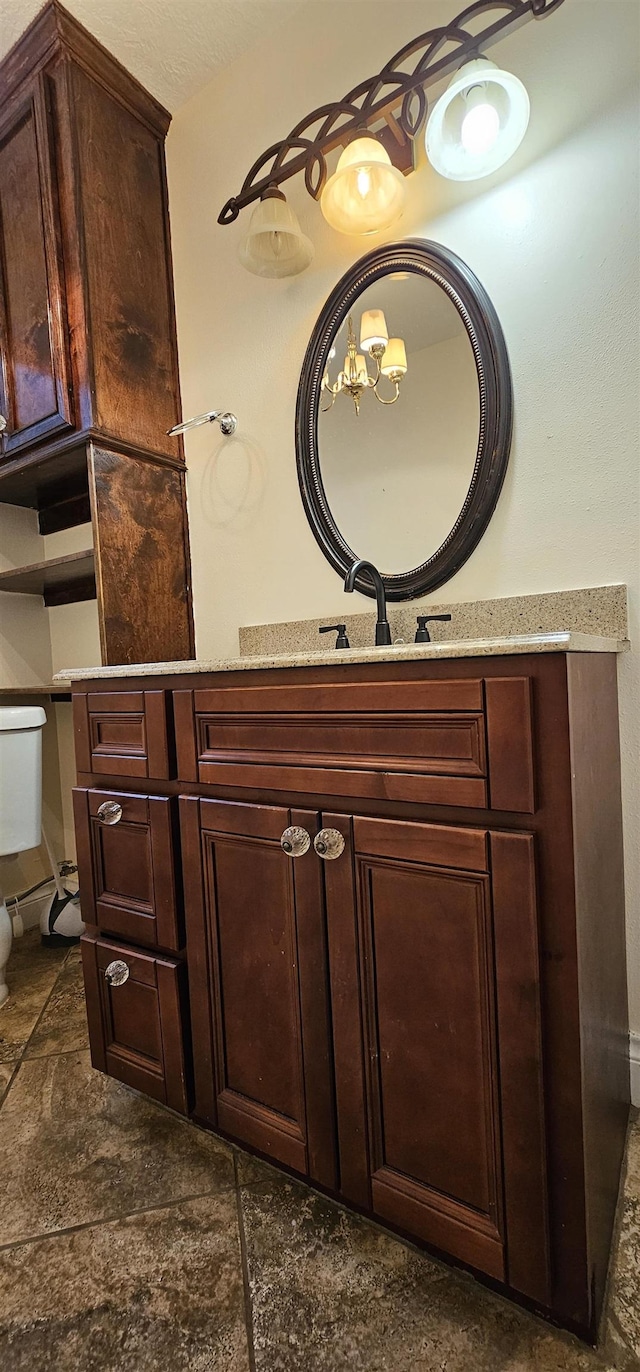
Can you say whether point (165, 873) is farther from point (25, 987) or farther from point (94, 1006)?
point (25, 987)

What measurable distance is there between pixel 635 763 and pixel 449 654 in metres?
0.63

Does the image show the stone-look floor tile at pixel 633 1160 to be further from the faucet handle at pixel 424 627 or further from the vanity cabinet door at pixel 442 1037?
the faucet handle at pixel 424 627

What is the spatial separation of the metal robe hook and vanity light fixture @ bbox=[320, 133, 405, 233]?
0.54m

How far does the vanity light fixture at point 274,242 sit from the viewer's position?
1.33 m

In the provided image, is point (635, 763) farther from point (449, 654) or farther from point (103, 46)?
point (103, 46)

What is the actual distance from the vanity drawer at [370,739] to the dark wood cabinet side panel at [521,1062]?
3.2 inches

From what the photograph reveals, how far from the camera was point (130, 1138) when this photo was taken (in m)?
1.09

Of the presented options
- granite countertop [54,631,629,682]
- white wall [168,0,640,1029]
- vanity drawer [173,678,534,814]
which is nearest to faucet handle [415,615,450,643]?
white wall [168,0,640,1029]

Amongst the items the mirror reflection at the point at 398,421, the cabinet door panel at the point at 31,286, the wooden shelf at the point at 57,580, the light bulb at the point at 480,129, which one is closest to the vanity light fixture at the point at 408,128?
the light bulb at the point at 480,129

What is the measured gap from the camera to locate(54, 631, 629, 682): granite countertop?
0.65 m

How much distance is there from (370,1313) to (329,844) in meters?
0.61

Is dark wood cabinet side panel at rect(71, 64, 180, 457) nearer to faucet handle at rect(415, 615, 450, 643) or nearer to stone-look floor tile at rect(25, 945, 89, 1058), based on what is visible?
faucet handle at rect(415, 615, 450, 643)

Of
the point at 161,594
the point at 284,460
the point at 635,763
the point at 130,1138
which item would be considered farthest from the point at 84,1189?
the point at 284,460

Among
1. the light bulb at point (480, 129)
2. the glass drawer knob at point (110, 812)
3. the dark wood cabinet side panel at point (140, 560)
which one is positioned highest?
the light bulb at point (480, 129)
